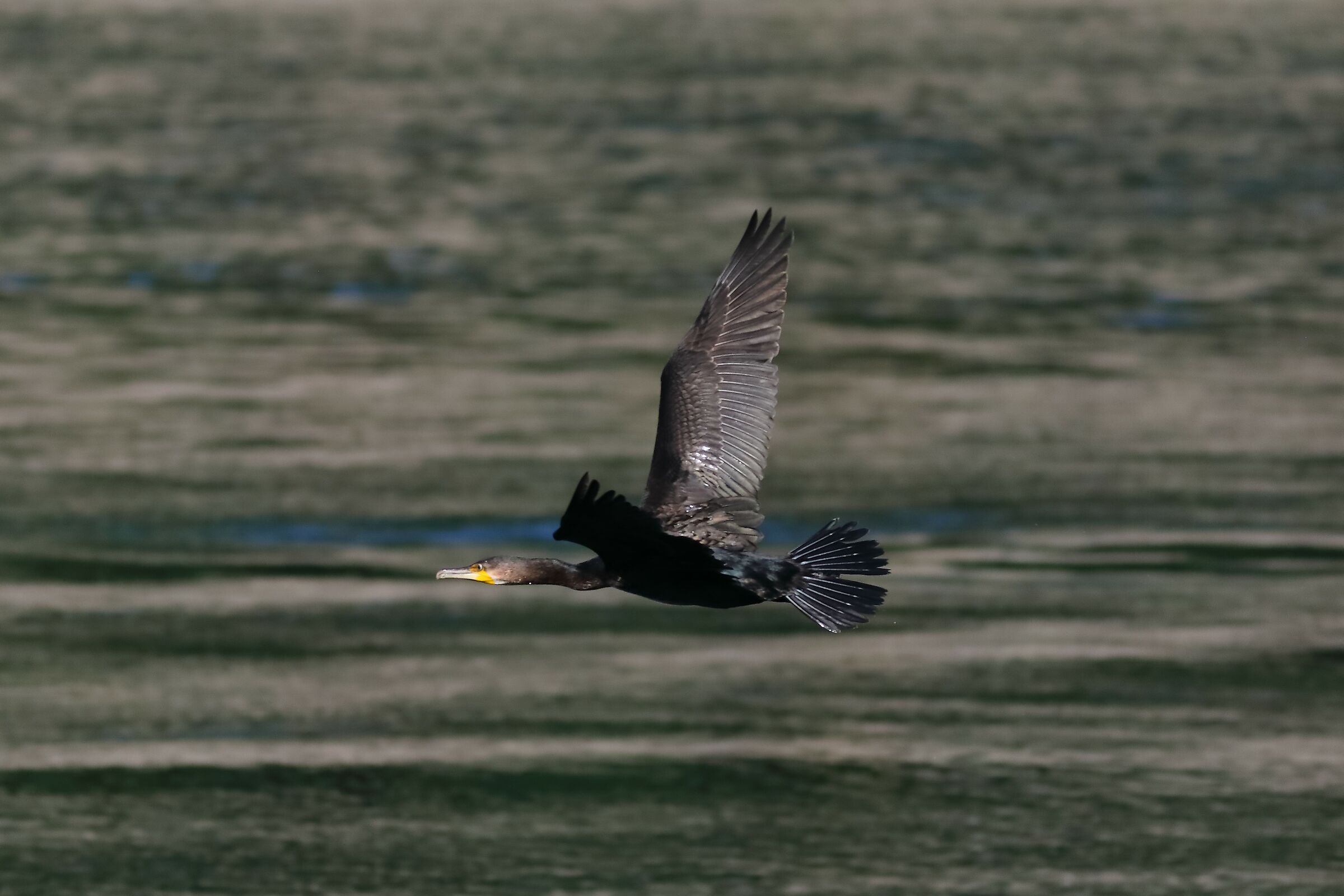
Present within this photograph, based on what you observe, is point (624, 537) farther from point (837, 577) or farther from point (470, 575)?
point (837, 577)

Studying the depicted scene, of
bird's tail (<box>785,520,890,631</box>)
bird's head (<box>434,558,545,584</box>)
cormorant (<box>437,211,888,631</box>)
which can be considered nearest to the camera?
cormorant (<box>437,211,888,631</box>)

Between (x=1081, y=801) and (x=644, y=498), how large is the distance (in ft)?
11.7

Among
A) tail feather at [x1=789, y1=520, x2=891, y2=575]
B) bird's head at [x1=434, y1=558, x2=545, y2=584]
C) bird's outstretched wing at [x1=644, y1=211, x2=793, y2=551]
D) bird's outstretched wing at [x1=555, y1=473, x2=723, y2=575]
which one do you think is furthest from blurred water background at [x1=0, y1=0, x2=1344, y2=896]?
bird's outstretched wing at [x1=555, y1=473, x2=723, y2=575]

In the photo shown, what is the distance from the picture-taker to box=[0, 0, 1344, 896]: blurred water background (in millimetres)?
10789

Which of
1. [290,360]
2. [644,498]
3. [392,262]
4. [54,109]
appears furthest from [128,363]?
[54,109]

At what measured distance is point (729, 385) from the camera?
865 centimetres

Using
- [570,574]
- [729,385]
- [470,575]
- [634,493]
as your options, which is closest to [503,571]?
[470,575]

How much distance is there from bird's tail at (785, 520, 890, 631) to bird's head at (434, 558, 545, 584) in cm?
79

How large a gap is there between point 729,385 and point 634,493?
625 centimetres

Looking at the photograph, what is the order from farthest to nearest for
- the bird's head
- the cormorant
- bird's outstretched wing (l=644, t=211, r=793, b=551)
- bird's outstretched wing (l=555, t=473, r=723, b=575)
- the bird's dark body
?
1. bird's outstretched wing (l=644, t=211, r=793, b=551)
2. the bird's head
3. the bird's dark body
4. the cormorant
5. bird's outstretched wing (l=555, t=473, r=723, b=575)

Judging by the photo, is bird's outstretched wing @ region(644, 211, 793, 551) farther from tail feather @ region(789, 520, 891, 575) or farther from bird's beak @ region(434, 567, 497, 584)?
bird's beak @ region(434, 567, 497, 584)

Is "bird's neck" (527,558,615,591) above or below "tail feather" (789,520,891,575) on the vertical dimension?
below

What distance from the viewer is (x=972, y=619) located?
42.8 feet

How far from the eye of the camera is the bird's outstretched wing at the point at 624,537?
6520mm
